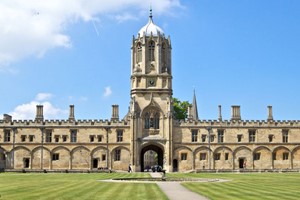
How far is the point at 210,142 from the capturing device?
6275 centimetres

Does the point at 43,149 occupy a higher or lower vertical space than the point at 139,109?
lower

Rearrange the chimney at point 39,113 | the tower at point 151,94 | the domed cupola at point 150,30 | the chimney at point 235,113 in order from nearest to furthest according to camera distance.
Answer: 1. the tower at point 151,94
2. the chimney at point 39,113
3. the chimney at point 235,113
4. the domed cupola at point 150,30

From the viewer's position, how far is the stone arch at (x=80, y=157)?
62.0 m

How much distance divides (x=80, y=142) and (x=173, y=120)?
13225 mm

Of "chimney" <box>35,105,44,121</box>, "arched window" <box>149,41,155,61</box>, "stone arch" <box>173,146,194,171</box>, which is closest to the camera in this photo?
"stone arch" <box>173,146,194,171</box>

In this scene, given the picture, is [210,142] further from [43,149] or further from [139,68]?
[43,149]

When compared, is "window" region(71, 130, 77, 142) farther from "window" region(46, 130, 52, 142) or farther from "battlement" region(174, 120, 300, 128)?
"battlement" region(174, 120, 300, 128)

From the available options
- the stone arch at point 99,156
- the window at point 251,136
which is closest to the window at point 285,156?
the window at point 251,136

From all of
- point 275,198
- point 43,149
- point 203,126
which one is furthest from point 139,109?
point 275,198

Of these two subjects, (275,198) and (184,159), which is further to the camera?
(184,159)

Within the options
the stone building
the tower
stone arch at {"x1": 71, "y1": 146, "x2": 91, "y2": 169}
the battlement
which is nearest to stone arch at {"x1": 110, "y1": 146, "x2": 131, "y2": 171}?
the stone building

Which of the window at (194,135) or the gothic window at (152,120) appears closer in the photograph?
the gothic window at (152,120)

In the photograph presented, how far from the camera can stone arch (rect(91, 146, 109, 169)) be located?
204 feet

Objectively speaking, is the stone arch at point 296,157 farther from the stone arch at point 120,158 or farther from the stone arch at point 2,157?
the stone arch at point 2,157
